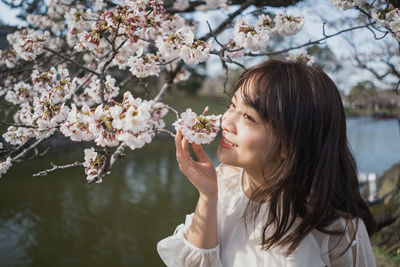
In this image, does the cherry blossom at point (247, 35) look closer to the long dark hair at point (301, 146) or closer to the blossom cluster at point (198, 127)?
the long dark hair at point (301, 146)

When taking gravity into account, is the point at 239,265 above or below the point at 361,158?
above

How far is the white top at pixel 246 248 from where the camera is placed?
1.02m

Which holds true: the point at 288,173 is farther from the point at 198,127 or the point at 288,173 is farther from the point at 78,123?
the point at 78,123

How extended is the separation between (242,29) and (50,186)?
5.57 metres

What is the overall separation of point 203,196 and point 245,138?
29 centimetres

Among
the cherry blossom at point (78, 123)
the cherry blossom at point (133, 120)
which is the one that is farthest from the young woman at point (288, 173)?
the cherry blossom at point (78, 123)

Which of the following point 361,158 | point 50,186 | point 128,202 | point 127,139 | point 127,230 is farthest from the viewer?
point 361,158

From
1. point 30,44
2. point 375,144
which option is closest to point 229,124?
point 30,44

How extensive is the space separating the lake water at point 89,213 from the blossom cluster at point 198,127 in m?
2.79

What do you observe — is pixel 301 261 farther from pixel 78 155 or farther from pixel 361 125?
pixel 361 125

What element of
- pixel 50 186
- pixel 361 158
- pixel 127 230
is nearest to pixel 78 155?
pixel 50 186

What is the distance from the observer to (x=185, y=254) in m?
1.11

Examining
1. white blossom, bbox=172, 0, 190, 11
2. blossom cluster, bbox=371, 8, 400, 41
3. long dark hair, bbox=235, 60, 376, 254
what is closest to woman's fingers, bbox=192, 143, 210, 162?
long dark hair, bbox=235, 60, 376, 254

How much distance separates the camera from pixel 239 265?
3.61 ft
